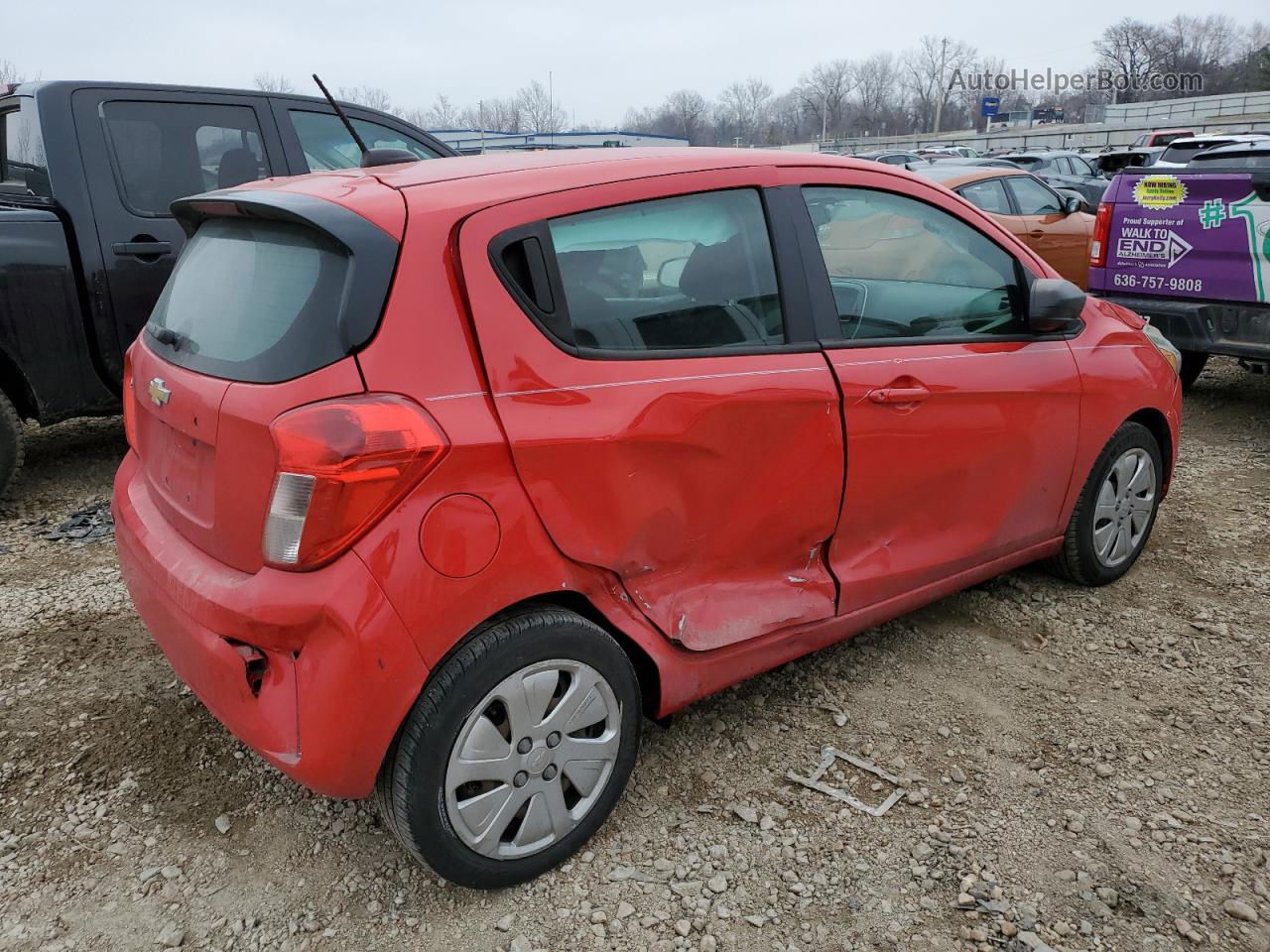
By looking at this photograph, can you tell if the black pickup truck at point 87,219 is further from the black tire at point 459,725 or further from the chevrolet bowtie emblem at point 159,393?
the black tire at point 459,725

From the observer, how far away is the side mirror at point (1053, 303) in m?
3.21

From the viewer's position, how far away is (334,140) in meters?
5.55

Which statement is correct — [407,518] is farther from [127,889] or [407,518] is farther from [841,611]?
[841,611]

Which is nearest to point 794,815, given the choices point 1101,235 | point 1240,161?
point 1101,235

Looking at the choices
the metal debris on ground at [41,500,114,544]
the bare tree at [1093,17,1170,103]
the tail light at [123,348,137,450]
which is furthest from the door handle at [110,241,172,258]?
the bare tree at [1093,17,1170,103]

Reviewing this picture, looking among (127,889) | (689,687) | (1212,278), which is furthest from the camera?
(1212,278)

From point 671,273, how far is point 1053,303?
4.79 ft

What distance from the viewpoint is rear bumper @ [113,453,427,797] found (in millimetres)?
1989

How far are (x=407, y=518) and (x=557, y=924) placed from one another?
1043 millimetres

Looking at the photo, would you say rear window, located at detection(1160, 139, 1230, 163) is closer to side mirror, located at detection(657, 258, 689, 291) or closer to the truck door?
the truck door

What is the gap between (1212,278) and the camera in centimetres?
577

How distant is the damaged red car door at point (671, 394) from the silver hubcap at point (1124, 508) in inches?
61.1

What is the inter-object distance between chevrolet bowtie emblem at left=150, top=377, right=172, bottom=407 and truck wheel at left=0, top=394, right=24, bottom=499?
2.79m

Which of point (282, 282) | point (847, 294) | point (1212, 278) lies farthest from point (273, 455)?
point (1212, 278)
